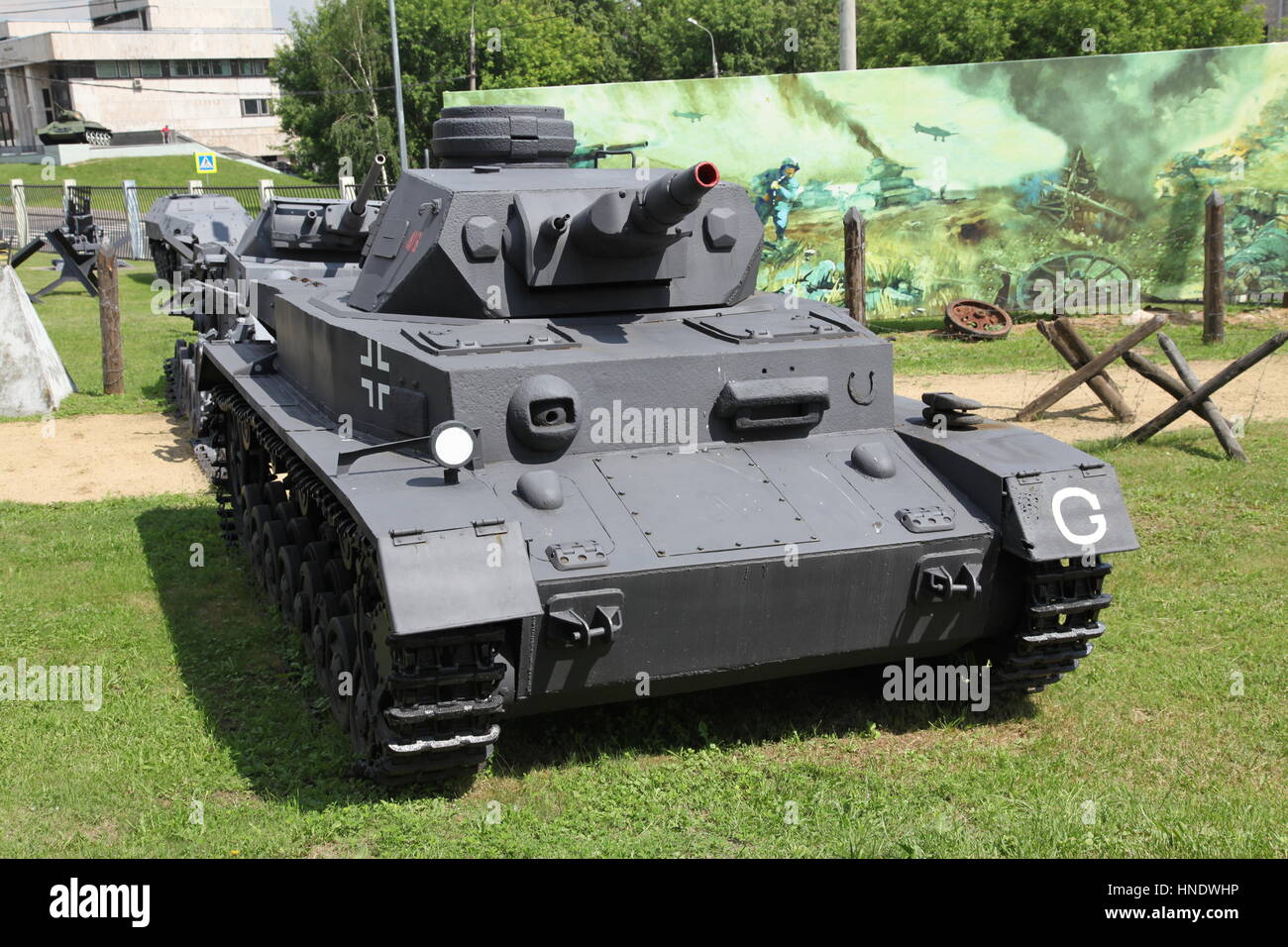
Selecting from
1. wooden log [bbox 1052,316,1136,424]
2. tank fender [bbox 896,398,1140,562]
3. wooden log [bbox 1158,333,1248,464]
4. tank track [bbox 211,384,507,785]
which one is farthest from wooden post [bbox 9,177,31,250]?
tank fender [bbox 896,398,1140,562]

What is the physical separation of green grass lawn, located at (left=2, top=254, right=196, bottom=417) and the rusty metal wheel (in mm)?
11164

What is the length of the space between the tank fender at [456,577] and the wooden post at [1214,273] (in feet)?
51.3

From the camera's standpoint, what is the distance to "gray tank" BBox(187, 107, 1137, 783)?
5.62m

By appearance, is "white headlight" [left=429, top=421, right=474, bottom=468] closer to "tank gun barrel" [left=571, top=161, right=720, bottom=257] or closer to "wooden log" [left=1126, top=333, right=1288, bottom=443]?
"tank gun barrel" [left=571, top=161, right=720, bottom=257]

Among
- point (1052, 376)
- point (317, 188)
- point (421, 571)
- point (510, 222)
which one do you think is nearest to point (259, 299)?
point (510, 222)

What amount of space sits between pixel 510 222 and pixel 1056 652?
3632 millimetres

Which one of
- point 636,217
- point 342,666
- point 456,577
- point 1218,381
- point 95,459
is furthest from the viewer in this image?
point 95,459

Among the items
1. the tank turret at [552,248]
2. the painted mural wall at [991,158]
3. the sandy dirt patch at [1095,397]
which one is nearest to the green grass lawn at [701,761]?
the tank turret at [552,248]

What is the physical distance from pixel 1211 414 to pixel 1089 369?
5.02 ft

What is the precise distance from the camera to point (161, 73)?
7200 centimetres

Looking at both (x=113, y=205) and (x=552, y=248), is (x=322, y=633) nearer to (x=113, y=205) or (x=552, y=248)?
(x=552, y=248)

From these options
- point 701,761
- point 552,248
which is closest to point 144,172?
point 552,248

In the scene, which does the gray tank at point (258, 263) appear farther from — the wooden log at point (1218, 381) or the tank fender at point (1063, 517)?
the wooden log at point (1218, 381)

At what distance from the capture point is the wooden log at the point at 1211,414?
12.1m
